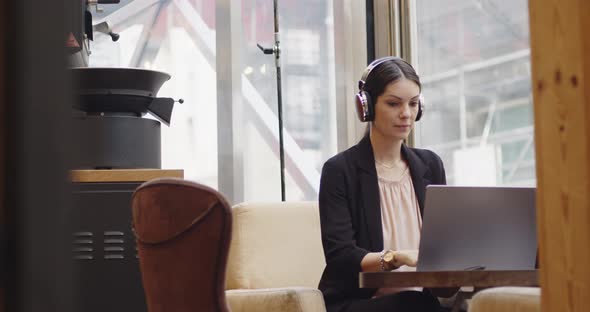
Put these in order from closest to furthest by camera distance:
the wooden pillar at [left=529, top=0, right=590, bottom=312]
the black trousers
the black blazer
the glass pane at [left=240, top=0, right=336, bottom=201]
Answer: the wooden pillar at [left=529, top=0, right=590, bottom=312] → the black trousers → the black blazer → the glass pane at [left=240, top=0, right=336, bottom=201]

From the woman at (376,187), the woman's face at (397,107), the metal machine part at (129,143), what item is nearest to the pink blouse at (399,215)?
the woman at (376,187)

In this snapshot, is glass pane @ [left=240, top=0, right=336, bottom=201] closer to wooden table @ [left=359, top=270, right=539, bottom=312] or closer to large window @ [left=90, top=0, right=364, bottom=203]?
large window @ [left=90, top=0, right=364, bottom=203]

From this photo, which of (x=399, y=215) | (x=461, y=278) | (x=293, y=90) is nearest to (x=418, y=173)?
(x=399, y=215)

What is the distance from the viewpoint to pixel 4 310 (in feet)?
0.94

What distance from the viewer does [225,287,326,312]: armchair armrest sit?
243 centimetres

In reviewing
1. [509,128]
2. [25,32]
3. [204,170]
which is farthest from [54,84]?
[204,170]

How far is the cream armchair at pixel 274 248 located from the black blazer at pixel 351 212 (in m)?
0.39

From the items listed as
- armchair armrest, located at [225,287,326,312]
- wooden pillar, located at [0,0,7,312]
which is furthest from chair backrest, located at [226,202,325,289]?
wooden pillar, located at [0,0,7,312]

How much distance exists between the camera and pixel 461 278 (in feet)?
5.72

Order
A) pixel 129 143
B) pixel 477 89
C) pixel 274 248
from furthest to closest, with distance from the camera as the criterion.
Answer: pixel 477 89 < pixel 274 248 < pixel 129 143

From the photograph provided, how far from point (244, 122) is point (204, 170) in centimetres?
30

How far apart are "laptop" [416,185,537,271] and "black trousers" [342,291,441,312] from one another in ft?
1.09

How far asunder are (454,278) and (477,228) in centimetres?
20

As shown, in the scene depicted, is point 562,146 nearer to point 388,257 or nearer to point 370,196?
point 388,257
